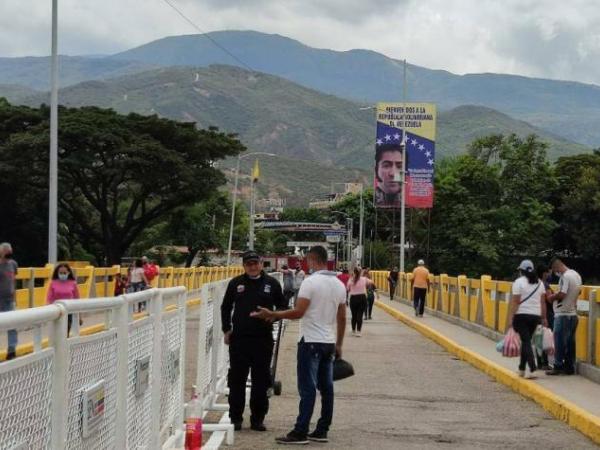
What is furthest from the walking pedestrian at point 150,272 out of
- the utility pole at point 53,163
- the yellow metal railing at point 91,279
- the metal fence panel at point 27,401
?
the metal fence panel at point 27,401

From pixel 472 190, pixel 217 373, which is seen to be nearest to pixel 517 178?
pixel 472 190

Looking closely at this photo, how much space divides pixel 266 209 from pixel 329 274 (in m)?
187

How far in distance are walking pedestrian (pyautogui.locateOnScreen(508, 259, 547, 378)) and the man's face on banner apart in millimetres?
35120

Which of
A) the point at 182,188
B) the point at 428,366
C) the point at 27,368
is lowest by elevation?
the point at 428,366

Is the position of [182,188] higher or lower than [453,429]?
higher

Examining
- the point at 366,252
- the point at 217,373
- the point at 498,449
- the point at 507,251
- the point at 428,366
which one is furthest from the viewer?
the point at 366,252

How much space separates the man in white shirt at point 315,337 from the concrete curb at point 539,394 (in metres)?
2.72

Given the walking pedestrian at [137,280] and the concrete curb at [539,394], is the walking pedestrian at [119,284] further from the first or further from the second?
the concrete curb at [539,394]

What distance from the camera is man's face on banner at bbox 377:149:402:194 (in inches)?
1893

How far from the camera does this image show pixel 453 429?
9.84 m

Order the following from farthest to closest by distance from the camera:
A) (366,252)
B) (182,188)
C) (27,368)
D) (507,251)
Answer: (366,252) → (507,251) → (182,188) → (27,368)

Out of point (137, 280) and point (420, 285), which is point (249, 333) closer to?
point (137, 280)

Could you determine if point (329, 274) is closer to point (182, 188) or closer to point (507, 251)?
point (182, 188)

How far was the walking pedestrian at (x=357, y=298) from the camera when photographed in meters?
21.8
